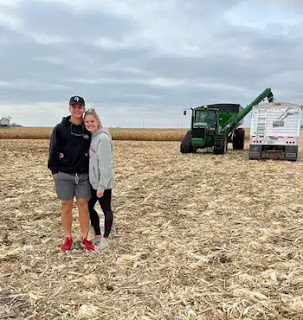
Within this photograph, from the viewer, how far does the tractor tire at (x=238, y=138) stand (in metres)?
23.0

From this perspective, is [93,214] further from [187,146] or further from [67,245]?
[187,146]

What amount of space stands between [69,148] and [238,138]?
777 inches

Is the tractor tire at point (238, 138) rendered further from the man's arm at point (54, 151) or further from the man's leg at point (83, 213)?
the man's arm at point (54, 151)

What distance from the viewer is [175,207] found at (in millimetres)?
7402

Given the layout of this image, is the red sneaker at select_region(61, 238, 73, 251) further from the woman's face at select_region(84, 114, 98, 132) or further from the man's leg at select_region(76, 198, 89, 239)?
the woman's face at select_region(84, 114, 98, 132)

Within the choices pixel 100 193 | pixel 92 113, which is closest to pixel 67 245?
pixel 100 193

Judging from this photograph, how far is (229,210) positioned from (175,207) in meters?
1.10

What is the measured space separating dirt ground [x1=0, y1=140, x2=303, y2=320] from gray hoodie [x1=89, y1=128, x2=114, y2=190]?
1.02m

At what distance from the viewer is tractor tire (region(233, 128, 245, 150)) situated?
23047 millimetres

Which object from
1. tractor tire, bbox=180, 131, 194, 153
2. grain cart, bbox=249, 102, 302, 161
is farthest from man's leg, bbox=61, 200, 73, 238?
tractor tire, bbox=180, 131, 194, 153

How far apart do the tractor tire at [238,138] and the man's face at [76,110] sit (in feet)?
64.3

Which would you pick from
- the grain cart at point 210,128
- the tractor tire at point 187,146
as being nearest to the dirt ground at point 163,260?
the grain cart at point 210,128

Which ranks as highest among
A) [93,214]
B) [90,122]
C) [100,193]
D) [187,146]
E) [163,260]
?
[90,122]

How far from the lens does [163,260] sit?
4633 millimetres
